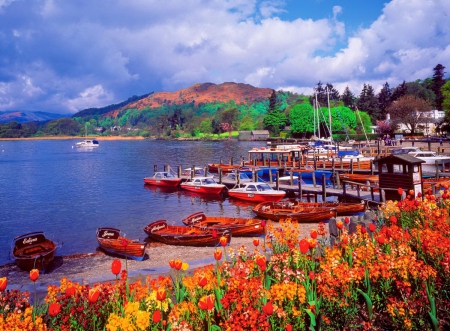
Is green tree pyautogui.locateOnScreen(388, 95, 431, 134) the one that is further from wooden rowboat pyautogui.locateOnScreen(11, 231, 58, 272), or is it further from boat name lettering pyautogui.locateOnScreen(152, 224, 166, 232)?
wooden rowboat pyautogui.locateOnScreen(11, 231, 58, 272)

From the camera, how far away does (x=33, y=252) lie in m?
19.0

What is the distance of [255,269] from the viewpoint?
7.48 metres

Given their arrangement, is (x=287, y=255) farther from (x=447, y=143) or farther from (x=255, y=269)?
(x=447, y=143)

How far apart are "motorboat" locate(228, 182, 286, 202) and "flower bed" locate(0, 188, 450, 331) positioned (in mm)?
23586

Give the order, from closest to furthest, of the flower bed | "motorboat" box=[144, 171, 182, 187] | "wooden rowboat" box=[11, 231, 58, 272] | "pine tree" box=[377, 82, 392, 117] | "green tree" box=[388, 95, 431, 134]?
the flower bed < "wooden rowboat" box=[11, 231, 58, 272] < "motorboat" box=[144, 171, 182, 187] < "green tree" box=[388, 95, 431, 134] < "pine tree" box=[377, 82, 392, 117]

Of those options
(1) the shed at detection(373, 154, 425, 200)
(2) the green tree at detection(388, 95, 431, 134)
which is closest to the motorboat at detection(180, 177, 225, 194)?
(1) the shed at detection(373, 154, 425, 200)

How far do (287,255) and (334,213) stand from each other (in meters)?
16.9

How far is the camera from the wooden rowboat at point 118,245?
18203mm

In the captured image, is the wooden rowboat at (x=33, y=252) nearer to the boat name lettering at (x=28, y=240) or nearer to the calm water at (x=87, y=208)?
the boat name lettering at (x=28, y=240)

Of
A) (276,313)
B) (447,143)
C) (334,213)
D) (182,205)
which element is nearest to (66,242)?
(182,205)

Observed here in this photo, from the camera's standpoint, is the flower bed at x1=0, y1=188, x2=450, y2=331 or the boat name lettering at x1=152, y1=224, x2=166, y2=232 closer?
the flower bed at x1=0, y1=188, x2=450, y2=331

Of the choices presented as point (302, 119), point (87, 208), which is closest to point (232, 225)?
point (87, 208)

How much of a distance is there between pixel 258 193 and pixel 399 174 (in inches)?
526

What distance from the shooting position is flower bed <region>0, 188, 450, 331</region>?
529cm
